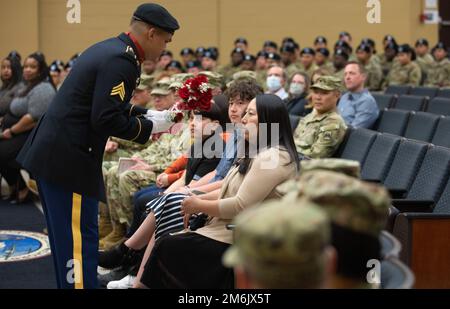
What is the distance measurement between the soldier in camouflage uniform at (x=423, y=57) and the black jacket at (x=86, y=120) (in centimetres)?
1019

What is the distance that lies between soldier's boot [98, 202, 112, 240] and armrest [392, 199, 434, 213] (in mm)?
2227

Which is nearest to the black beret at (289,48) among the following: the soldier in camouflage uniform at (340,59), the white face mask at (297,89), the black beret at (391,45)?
the soldier in camouflage uniform at (340,59)

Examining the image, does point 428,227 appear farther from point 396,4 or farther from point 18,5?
point 396,4

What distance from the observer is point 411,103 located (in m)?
7.32

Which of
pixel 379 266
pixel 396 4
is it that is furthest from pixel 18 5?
pixel 379 266

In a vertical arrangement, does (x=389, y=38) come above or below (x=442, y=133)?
above

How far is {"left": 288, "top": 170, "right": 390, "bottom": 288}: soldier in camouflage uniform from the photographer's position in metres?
1.42

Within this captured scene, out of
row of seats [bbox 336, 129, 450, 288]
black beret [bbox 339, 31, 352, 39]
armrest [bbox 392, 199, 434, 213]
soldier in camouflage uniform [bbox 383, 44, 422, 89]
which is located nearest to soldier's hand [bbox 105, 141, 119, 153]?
row of seats [bbox 336, 129, 450, 288]

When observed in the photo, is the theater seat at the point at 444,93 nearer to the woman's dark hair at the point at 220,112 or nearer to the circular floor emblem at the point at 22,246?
the woman's dark hair at the point at 220,112

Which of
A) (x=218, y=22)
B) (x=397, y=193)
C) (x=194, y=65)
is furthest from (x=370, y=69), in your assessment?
(x=397, y=193)

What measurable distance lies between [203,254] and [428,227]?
898mm

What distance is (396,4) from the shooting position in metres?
13.9

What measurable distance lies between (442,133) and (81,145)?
262cm

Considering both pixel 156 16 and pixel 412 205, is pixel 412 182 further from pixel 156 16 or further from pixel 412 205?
pixel 156 16
